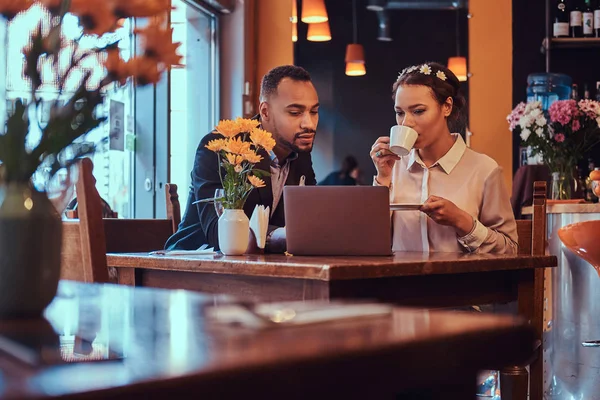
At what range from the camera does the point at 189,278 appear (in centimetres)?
221

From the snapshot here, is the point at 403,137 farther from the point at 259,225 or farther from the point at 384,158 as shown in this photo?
the point at 259,225

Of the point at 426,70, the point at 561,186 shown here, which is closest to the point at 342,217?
the point at 426,70

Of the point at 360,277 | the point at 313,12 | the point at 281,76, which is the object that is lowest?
the point at 360,277

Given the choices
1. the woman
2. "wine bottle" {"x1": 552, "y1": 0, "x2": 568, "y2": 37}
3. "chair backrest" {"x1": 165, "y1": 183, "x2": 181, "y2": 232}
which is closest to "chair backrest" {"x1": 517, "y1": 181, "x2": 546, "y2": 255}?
the woman

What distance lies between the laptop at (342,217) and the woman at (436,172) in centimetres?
54

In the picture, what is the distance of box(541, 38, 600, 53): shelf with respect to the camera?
6180mm

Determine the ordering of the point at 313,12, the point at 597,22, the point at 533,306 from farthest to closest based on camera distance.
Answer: the point at 313,12
the point at 597,22
the point at 533,306

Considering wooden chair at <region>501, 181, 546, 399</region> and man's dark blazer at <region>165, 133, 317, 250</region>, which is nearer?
wooden chair at <region>501, 181, 546, 399</region>

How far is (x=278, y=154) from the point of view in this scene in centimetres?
323

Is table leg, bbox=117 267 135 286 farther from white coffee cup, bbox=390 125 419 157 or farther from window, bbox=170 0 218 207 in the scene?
window, bbox=170 0 218 207

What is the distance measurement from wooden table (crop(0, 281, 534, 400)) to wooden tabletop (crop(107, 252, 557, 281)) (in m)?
0.98

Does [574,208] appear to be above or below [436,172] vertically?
below

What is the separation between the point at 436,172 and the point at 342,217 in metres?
0.76

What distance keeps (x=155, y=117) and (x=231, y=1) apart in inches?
54.5
